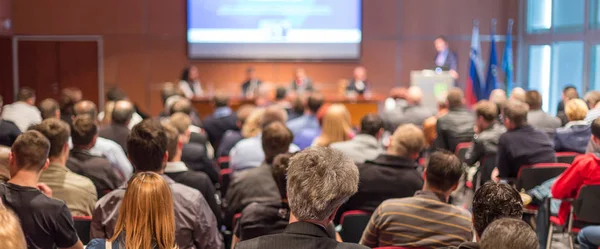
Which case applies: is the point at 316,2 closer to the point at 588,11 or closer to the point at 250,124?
the point at 588,11

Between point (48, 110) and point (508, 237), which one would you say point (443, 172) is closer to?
point (508, 237)

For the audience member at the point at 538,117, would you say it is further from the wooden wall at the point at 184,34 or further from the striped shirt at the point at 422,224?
the wooden wall at the point at 184,34

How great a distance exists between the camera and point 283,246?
2301 mm

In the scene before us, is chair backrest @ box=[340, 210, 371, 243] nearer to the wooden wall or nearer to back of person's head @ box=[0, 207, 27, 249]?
back of person's head @ box=[0, 207, 27, 249]

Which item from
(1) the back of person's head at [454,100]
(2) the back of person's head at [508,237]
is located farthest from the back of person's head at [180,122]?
(2) the back of person's head at [508,237]

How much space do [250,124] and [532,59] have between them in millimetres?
9034

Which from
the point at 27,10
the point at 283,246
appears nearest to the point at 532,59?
the point at 27,10

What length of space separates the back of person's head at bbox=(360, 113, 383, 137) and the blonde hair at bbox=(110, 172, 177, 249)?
11.7 ft

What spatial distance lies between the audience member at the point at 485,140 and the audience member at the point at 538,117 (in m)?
0.70

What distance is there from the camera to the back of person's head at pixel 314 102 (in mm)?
8008

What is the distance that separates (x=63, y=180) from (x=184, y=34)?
34.8 feet

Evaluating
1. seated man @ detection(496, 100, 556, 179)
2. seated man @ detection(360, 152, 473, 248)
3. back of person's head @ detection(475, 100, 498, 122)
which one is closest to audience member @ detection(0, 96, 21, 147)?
seated man @ detection(360, 152, 473, 248)

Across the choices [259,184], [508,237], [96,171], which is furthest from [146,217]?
[96,171]

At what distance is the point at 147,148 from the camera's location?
3818mm
